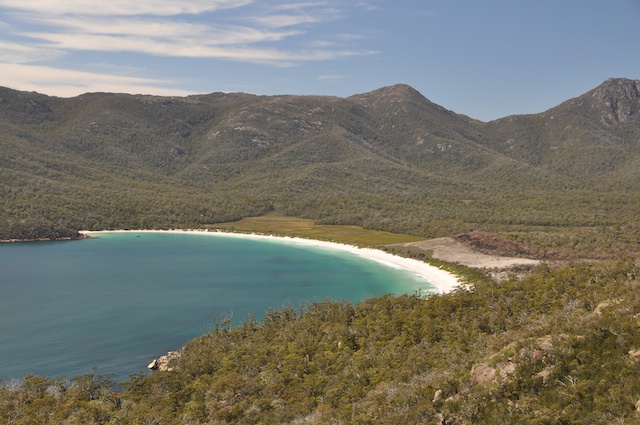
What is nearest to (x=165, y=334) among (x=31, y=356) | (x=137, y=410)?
(x=31, y=356)

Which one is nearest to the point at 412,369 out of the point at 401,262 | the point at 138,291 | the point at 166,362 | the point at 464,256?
the point at 166,362

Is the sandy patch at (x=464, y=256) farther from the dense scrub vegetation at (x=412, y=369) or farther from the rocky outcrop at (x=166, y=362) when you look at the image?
the rocky outcrop at (x=166, y=362)

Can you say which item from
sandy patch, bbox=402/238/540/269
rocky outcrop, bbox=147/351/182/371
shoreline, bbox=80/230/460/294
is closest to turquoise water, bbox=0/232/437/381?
rocky outcrop, bbox=147/351/182/371

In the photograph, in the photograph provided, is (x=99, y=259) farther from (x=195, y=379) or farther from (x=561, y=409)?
(x=561, y=409)

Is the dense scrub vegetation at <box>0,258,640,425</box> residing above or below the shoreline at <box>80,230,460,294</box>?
above

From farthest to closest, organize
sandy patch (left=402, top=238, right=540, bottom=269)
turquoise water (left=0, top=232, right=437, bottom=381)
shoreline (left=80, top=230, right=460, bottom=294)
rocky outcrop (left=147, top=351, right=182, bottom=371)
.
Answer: sandy patch (left=402, top=238, right=540, bottom=269) < shoreline (left=80, top=230, right=460, bottom=294) < turquoise water (left=0, top=232, right=437, bottom=381) < rocky outcrop (left=147, top=351, right=182, bottom=371)

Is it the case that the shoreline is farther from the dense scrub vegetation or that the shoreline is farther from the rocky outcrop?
the rocky outcrop

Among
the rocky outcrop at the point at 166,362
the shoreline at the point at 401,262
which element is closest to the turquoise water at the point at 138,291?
the rocky outcrop at the point at 166,362
